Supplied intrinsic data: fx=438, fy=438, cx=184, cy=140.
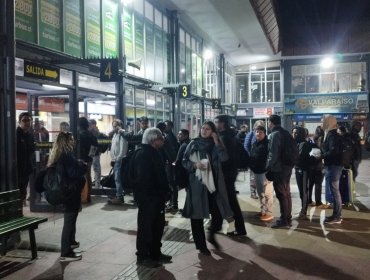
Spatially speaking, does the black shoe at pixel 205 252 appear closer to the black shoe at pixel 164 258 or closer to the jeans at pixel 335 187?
the black shoe at pixel 164 258

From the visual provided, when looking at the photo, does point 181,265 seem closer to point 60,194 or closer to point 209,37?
point 60,194

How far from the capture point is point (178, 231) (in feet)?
23.0

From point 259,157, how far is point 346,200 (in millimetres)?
2602

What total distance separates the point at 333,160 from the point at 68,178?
177 inches

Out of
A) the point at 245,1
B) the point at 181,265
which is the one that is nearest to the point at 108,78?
the point at 181,265

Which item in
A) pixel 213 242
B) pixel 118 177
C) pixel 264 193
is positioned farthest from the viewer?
pixel 118 177

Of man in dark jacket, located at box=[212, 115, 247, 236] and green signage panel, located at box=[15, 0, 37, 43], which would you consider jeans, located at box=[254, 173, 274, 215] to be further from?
green signage panel, located at box=[15, 0, 37, 43]

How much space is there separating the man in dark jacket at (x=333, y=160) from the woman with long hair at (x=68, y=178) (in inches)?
167

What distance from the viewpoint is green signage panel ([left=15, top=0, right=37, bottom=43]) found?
7.77m

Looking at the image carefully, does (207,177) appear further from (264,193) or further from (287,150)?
(264,193)

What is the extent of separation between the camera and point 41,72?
8.05m

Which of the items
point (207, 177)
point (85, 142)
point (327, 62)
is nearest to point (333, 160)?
point (207, 177)

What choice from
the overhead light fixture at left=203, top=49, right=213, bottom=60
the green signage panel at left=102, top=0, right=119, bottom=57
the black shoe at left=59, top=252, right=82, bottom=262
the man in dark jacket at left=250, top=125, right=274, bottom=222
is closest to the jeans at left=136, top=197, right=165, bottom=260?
the black shoe at left=59, top=252, right=82, bottom=262

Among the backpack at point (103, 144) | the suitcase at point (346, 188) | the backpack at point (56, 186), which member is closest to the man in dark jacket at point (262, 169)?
the suitcase at point (346, 188)
